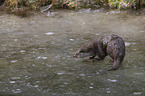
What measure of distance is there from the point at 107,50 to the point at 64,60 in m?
0.90

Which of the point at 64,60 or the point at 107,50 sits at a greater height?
the point at 107,50

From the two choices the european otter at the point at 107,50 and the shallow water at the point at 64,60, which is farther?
the european otter at the point at 107,50

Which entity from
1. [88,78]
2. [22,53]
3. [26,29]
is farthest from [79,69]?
[26,29]

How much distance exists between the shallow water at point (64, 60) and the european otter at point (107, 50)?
5.8 inches

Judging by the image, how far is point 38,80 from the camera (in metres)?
3.78

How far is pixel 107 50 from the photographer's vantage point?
4.34 meters

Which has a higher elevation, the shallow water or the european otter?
the european otter

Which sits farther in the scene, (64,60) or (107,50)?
(64,60)

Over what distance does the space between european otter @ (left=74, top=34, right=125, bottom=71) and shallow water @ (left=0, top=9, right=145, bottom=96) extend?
147mm

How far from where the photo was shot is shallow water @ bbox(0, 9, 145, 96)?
11.4 ft

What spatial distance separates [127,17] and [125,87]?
5.69 meters

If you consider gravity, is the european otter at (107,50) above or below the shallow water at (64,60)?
above

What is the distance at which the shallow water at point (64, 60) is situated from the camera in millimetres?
3479

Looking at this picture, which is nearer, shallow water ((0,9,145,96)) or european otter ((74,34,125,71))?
shallow water ((0,9,145,96))
